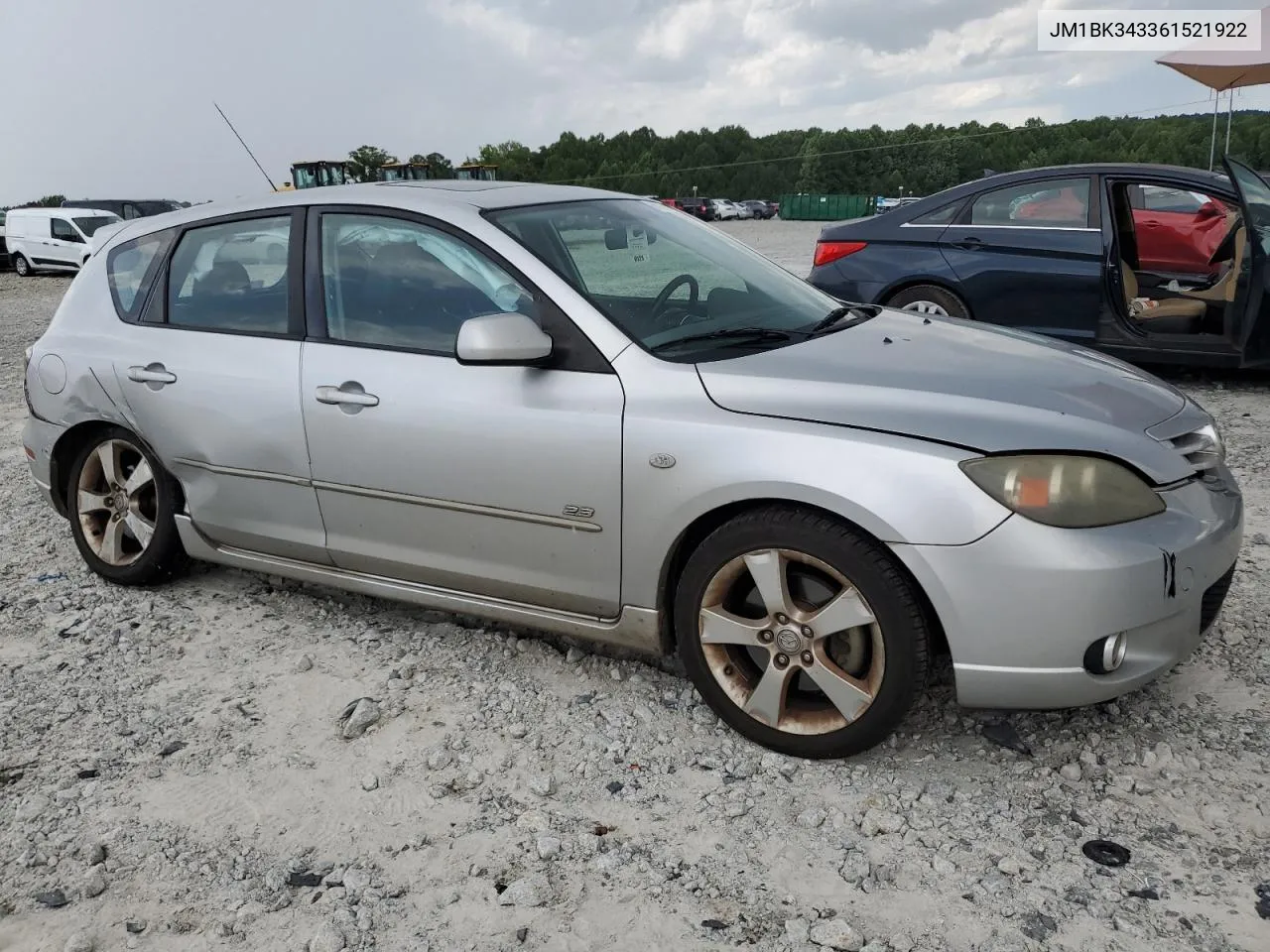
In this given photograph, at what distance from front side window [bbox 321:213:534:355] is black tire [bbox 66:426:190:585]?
107 centimetres

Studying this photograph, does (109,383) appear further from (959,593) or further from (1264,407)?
(1264,407)

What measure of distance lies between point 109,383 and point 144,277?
437 millimetres

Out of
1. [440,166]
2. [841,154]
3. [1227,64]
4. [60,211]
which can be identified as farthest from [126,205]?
[841,154]

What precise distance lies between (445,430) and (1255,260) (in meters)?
5.39

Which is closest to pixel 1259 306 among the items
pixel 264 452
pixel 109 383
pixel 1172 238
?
pixel 1172 238

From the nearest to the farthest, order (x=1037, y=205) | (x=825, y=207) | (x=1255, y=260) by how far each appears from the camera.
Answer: (x=1255, y=260) → (x=1037, y=205) → (x=825, y=207)

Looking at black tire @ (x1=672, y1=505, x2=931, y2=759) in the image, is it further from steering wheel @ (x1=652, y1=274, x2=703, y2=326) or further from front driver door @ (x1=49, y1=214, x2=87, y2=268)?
front driver door @ (x1=49, y1=214, x2=87, y2=268)

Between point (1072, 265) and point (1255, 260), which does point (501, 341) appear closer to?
point (1072, 265)

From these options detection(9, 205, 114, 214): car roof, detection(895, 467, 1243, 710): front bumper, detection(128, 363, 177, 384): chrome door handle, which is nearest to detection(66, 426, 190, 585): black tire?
detection(128, 363, 177, 384): chrome door handle

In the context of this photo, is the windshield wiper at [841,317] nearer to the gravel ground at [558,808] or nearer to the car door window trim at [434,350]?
the car door window trim at [434,350]

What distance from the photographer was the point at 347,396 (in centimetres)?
341

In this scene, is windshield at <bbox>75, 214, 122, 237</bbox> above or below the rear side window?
above

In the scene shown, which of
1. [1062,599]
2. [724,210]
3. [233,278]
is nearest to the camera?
[1062,599]

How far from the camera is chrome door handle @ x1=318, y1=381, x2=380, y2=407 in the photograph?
133 inches
